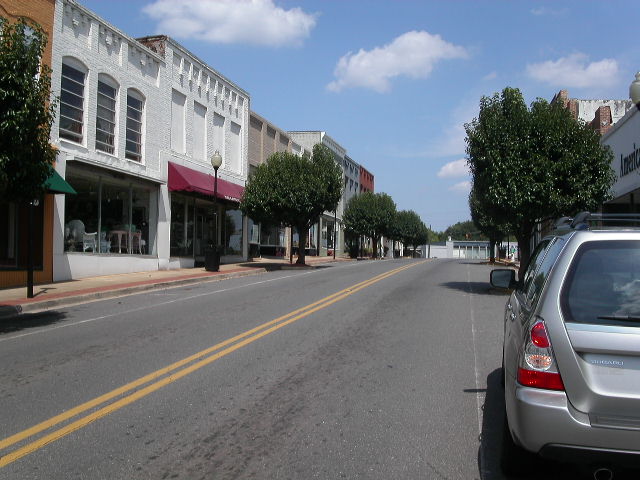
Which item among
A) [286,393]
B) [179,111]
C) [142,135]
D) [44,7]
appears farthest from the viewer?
[179,111]

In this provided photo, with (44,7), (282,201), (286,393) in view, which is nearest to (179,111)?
(282,201)

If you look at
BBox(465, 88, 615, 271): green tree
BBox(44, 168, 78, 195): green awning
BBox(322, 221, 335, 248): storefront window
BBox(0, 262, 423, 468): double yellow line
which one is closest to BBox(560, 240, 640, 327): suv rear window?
BBox(0, 262, 423, 468): double yellow line

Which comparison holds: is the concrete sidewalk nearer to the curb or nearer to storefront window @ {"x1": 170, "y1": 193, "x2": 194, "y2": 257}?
the curb

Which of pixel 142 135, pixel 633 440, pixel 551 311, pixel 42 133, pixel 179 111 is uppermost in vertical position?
pixel 179 111

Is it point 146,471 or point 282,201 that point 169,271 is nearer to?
point 282,201

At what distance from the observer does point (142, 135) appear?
886 inches

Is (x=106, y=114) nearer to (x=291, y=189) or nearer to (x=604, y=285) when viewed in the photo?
(x=291, y=189)

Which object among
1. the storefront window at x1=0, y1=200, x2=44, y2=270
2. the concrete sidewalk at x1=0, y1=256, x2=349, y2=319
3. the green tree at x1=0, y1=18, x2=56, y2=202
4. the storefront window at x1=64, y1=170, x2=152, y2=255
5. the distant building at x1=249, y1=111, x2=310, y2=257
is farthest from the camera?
the distant building at x1=249, y1=111, x2=310, y2=257

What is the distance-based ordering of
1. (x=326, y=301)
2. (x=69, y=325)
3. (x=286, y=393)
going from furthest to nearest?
(x=326, y=301)
(x=69, y=325)
(x=286, y=393)

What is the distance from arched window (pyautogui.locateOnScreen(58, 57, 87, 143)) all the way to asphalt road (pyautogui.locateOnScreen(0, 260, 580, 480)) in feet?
29.4

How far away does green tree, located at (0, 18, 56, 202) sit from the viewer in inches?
388

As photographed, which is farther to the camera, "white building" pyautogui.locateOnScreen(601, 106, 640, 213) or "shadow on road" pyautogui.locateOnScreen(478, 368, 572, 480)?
"white building" pyautogui.locateOnScreen(601, 106, 640, 213)

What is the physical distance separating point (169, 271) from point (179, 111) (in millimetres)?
7332

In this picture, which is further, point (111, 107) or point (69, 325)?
point (111, 107)
